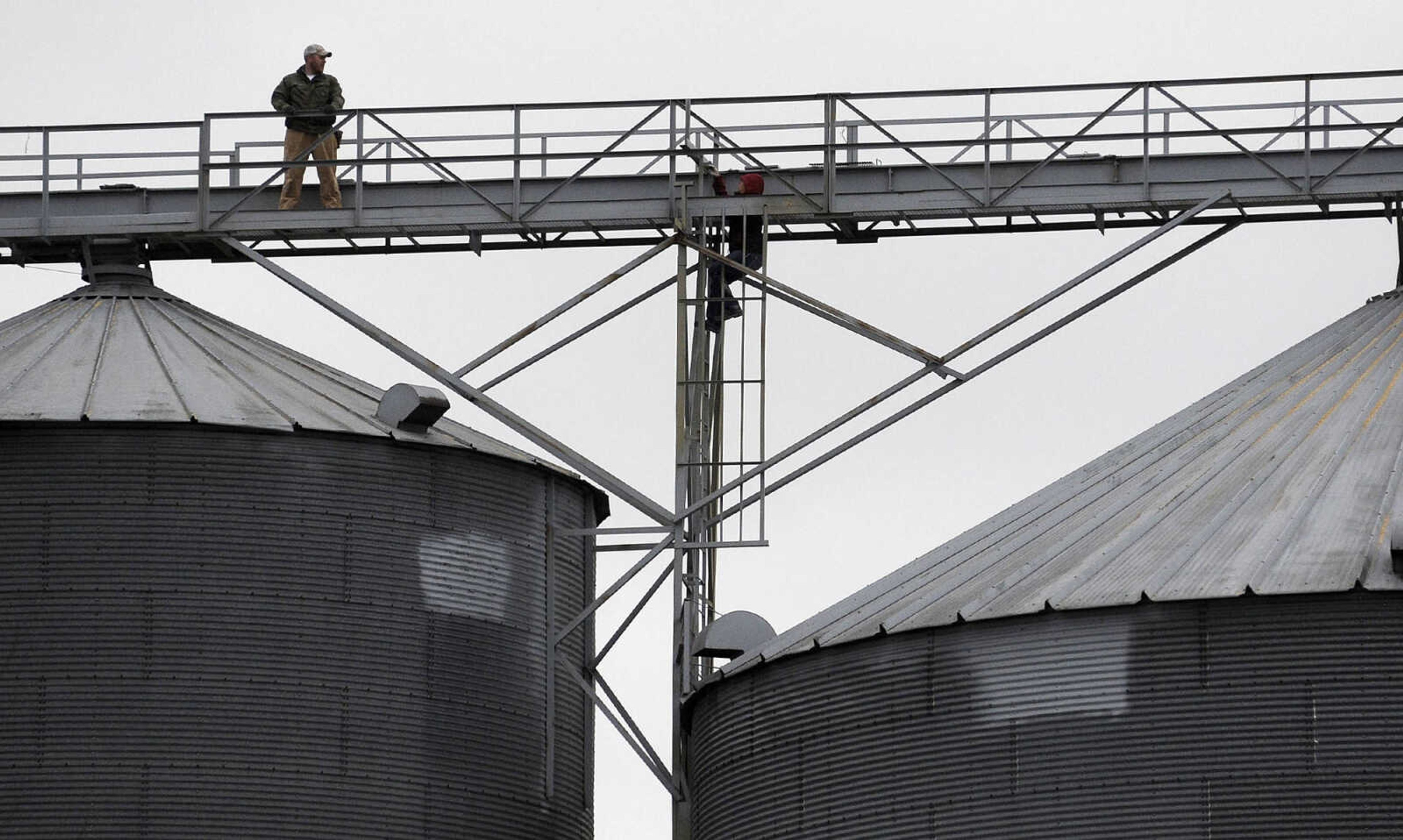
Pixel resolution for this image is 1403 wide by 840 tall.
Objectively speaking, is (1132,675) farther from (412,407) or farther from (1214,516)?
(412,407)

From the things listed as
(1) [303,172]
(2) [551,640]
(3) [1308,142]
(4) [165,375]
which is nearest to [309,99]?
(1) [303,172]

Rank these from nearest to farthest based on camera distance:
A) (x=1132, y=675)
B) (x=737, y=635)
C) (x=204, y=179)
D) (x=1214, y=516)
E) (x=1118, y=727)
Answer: (x=1118, y=727) < (x=1132, y=675) < (x=1214, y=516) < (x=737, y=635) < (x=204, y=179)

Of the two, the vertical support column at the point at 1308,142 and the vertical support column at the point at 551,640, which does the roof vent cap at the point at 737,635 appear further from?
Answer: the vertical support column at the point at 1308,142

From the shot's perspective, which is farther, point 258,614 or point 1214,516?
point 258,614

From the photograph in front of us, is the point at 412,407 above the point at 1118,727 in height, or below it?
above

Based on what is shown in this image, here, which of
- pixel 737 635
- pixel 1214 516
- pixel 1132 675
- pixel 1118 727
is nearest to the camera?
pixel 1118 727

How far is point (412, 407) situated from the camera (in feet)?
144

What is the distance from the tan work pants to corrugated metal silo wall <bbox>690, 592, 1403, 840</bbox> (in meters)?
13.7

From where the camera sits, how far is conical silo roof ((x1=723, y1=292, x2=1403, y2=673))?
35.4m

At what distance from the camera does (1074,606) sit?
35.4m

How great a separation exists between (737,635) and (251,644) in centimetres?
689

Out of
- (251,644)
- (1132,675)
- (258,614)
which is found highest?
(258,614)

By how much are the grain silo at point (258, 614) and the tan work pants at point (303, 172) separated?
3.22 meters

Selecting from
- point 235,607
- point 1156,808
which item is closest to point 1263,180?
point 1156,808
